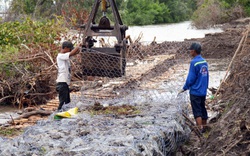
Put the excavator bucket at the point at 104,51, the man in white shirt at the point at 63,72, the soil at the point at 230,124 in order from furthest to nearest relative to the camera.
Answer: the excavator bucket at the point at 104,51, the man in white shirt at the point at 63,72, the soil at the point at 230,124

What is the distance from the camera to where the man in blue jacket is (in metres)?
6.25

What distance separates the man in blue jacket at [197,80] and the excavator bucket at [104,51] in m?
2.04

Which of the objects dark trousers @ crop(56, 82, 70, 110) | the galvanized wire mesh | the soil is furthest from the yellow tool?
the soil

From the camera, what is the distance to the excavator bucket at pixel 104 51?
8.18 metres

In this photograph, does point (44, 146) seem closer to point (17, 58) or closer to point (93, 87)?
point (93, 87)

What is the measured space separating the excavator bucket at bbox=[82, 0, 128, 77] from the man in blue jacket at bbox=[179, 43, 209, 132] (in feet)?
6.68

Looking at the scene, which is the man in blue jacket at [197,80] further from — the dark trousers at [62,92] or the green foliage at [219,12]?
the green foliage at [219,12]

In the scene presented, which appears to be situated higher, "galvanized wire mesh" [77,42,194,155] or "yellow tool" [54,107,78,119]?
"yellow tool" [54,107,78,119]

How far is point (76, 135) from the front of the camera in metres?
4.66

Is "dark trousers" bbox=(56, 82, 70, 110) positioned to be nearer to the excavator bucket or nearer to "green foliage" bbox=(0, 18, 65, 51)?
the excavator bucket

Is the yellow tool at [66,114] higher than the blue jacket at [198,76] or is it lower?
lower

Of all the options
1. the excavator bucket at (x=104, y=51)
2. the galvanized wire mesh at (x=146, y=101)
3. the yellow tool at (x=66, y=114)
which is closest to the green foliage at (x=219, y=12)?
the galvanized wire mesh at (x=146, y=101)

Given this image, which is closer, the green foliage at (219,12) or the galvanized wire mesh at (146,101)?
the galvanized wire mesh at (146,101)

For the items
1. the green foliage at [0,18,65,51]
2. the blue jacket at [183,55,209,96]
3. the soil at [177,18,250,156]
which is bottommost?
the soil at [177,18,250,156]
